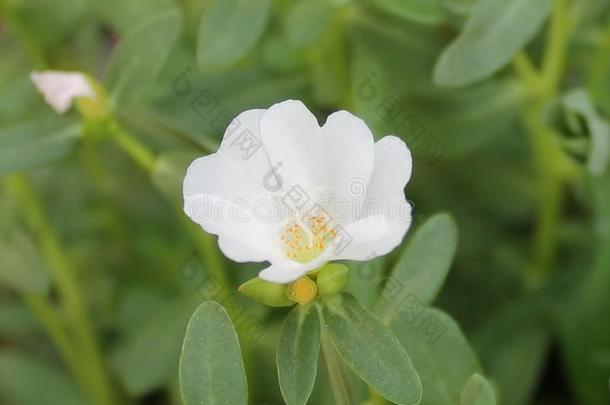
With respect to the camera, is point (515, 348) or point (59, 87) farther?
point (515, 348)

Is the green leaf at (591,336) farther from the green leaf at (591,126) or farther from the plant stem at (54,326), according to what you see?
the plant stem at (54,326)

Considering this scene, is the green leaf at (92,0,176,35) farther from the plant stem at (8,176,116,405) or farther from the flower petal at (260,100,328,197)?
the flower petal at (260,100,328,197)

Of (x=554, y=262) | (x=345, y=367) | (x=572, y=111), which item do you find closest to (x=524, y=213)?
(x=554, y=262)

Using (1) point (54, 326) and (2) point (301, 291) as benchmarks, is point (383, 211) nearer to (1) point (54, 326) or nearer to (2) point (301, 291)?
(2) point (301, 291)

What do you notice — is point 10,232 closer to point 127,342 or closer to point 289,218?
point 127,342

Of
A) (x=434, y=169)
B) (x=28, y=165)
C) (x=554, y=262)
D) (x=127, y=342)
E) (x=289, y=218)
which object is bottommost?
(x=554, y=262)

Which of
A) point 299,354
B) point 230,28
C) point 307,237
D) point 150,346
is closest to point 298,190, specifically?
point 307,237

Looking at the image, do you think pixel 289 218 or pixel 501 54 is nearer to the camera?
pixel 289 218
